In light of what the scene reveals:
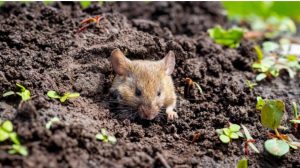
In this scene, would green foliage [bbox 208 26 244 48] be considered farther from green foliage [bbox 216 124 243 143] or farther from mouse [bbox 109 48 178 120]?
green foliage [bbox 216 124 243 143]

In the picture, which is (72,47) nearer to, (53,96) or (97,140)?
(53,96)

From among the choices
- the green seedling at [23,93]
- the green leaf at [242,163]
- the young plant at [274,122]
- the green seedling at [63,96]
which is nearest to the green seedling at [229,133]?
the young plant at [274,122]

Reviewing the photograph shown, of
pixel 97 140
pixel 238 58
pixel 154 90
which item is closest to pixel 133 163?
pixel 97 140

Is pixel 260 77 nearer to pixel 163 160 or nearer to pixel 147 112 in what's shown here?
pixel 147 112

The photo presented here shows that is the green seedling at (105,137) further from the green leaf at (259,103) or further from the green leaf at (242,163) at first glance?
the green leaf at (259,103)

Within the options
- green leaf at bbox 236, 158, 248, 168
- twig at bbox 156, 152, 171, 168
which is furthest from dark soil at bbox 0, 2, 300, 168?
green leaf at bbox 236, 158, 248, 168
